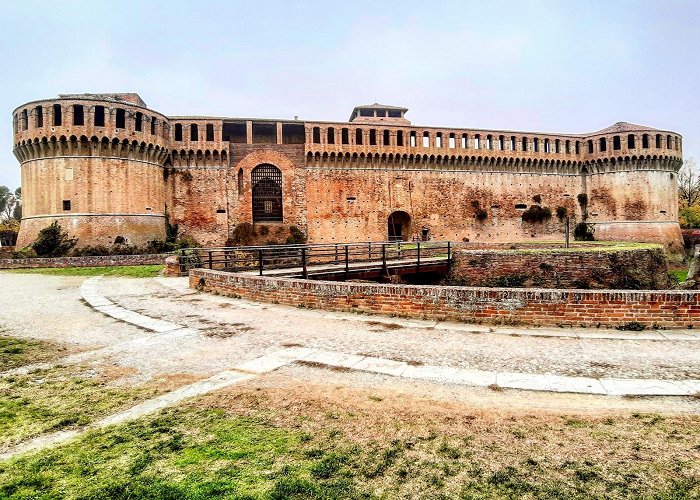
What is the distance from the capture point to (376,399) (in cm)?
396

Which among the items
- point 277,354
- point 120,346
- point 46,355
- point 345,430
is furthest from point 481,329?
point 46,355

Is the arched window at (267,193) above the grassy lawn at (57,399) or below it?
above

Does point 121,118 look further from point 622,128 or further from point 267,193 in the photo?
point 622,128

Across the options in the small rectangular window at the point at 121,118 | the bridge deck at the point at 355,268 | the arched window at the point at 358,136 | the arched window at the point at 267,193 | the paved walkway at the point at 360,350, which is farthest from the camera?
the arched window at the point at 358,136

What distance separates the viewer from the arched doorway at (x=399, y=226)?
108 ft

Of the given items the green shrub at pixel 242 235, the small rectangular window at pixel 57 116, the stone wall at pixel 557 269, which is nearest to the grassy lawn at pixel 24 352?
the stone wall at pixel 557 269

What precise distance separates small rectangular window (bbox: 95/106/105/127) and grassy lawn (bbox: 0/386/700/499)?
27.3 meters

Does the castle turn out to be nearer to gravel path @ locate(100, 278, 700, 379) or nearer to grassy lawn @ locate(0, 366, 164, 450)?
gravel path @ locate(100, 278, 700, 379)

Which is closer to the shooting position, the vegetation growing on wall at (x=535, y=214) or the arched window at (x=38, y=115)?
the arched window at (x=38, y=115)

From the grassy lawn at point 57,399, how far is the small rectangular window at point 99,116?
25.3m

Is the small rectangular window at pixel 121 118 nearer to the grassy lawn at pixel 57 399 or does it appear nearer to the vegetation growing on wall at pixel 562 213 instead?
the grassy lawn at pixel 57 399

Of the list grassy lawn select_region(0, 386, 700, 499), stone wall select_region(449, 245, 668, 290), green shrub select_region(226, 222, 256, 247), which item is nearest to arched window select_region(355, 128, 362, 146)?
green shrub select_region(226, 222, 256, 247)

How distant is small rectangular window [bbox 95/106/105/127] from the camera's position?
2516 centimetres

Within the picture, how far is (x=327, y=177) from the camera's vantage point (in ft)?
102
